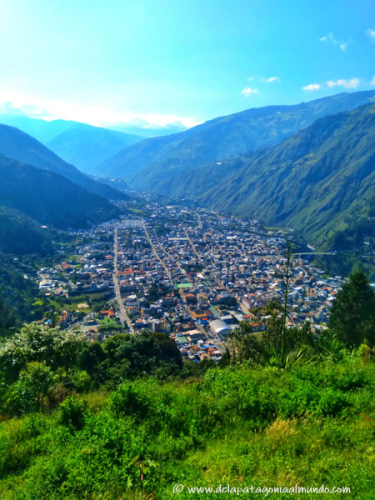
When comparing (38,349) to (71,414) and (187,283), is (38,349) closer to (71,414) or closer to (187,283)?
(71,414)

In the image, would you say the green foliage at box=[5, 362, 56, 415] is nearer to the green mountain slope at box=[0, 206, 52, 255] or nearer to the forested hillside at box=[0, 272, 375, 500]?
the forested hillside at box=[0, 272, 375, 500]

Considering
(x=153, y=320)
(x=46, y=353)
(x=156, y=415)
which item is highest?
(x=156, y=415)

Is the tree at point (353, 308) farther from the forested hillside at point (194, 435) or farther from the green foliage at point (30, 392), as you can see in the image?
Answer: the green foliage at point (30, 392)

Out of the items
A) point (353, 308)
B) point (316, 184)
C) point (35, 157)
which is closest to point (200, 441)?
point (353, 308)

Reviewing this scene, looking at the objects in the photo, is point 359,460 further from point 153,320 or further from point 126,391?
point 153,320

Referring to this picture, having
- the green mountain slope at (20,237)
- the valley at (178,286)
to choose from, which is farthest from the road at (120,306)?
the green mountain slope at (20,237)

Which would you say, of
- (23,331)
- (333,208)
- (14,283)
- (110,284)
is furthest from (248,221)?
(23,331)
